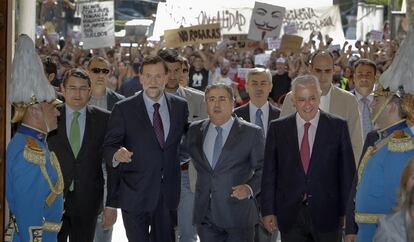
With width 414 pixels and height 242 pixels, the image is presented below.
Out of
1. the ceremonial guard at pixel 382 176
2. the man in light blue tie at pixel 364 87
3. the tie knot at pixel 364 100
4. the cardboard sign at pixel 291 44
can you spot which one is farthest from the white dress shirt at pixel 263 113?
the cardboard sign at pixel 291 44

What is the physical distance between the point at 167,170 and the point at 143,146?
11.1 inches

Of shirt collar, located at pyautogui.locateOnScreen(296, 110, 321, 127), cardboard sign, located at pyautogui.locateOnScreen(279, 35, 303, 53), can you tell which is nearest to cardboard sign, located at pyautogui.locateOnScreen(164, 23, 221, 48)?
cardboard sign, located at pyautogui.locateOnScreen(279, 35, 303, 53)

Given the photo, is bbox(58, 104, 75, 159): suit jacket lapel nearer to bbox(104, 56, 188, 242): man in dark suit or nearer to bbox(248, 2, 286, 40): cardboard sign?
bbox(104, 56, 188, 242): man in dark suit

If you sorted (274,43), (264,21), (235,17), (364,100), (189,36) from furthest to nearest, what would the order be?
1. (235,17)
2. (274,43)
3. (264,21)
4. (189,36)
5. (364,100)

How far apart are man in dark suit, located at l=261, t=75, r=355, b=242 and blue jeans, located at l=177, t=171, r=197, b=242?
6.27ft

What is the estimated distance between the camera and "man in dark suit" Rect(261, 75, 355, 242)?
8.50 m

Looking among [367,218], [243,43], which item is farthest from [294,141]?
[243,43]

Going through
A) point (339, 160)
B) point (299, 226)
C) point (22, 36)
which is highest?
point (22, 36)

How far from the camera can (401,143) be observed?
7016 millimetres

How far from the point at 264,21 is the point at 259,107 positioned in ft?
42.2

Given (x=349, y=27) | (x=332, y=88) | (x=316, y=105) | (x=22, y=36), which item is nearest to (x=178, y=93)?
(x=332, y=88)

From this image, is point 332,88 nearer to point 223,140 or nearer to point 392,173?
point 223,140

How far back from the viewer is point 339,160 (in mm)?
8578

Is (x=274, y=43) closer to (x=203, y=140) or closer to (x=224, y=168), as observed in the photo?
(x=203, y=140)
